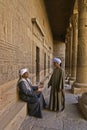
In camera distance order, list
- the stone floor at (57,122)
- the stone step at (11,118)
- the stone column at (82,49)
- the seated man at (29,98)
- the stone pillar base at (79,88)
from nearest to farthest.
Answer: the stone step at (11,118) < the stone floor at (57,122) < the seated man at (29,98) < the stone pillar base at (79,88) < the stone column at (82,49)

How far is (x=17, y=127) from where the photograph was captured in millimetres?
3664

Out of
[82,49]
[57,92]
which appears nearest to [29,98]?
[57,92]

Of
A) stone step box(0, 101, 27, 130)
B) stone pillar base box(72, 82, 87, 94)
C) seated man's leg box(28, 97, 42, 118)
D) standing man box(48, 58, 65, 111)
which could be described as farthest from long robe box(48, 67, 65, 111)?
stone pillar base box(72, 82, 87, 94)

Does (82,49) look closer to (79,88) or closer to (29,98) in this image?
(79,88)

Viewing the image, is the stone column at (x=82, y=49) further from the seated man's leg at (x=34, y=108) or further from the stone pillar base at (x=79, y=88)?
the seated man's leg at (x=34, y=108)

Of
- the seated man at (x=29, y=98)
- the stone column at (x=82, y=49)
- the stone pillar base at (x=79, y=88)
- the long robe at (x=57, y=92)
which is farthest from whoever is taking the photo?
the stone column at (x=82, y=49)

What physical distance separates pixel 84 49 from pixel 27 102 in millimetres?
4426

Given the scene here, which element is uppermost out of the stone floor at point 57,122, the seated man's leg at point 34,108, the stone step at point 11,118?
the stone step at point 11,118

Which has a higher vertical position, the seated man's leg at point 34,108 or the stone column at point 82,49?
the stone column at point 82,49

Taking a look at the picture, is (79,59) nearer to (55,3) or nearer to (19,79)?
(19,79)

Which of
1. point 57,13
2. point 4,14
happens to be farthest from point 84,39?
point 57,13

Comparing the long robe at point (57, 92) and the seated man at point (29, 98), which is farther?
the long robe at point (57, 92)

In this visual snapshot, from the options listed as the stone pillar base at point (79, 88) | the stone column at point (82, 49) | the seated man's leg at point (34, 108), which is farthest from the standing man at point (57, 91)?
the stone column at point (82, 49)

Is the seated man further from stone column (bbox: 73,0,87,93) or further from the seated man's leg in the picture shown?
stone column (bbox: 73,0,87,93)
